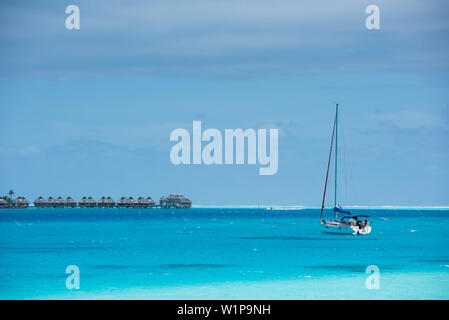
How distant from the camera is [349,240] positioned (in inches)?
3194

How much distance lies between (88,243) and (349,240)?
31.1 m

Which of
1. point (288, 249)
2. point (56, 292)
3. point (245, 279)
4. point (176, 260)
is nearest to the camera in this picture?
point (56, 292)

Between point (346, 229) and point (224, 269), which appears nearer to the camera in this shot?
point (224, 269)

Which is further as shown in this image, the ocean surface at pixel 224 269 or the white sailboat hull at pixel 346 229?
the white sailboat hull at pixel 346 229

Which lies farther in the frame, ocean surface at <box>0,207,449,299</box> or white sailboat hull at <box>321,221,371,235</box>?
white sailboat hull at <box>321,221,371,235</box>

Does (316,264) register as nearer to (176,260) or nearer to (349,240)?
(176,260)
